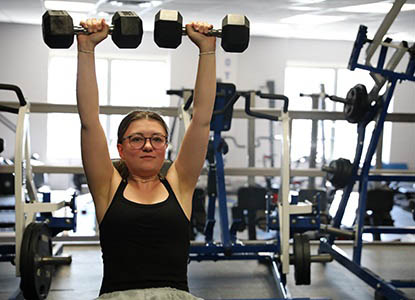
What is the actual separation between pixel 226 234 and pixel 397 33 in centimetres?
697

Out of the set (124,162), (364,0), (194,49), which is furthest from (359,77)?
(124,162)

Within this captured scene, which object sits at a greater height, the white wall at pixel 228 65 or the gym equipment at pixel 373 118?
the white wall at pixel 228 65

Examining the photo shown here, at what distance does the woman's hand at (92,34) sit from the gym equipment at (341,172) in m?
2.23

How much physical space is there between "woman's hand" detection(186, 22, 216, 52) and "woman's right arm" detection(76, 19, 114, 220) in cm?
23

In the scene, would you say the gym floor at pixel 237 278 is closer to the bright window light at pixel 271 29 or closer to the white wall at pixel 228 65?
the bright window light at pixel 271 29

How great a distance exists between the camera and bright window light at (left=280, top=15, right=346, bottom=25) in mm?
7238

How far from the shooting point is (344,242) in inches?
161

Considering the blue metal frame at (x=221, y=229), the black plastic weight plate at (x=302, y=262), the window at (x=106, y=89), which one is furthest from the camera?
the window at (x=106, y=89)

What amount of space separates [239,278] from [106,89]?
21.0 feet

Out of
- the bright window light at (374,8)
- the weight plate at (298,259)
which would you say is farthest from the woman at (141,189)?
the bright window light at (374,8)

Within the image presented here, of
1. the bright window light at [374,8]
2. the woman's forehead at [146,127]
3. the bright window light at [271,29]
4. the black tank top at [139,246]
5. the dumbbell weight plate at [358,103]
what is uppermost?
the bright window light at [271,29]

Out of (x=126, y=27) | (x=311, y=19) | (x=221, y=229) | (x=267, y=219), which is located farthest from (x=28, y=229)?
(x=311, y=19)

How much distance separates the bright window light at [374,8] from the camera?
6.07 m

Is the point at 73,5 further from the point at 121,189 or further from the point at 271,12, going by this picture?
the point at 121,189
